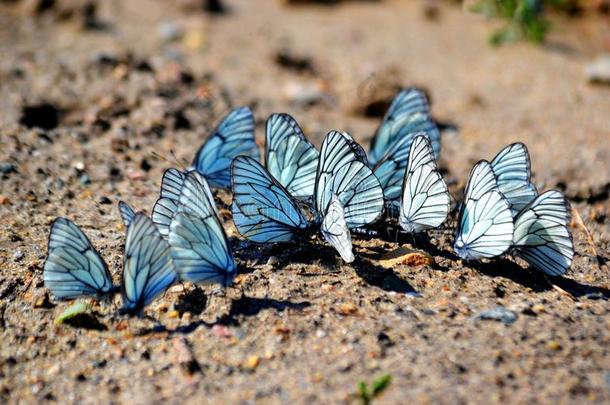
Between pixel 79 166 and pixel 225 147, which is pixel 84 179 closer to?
pixel 79 166

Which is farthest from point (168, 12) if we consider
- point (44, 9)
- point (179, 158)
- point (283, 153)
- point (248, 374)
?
point (248, 374)

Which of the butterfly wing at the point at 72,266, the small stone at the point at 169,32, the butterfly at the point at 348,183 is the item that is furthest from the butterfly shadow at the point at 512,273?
the small stone at the point at 169,32

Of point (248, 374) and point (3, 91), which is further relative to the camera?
point (3, 91)

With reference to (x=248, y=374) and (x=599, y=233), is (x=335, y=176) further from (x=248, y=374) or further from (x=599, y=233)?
(x=599, y=233)

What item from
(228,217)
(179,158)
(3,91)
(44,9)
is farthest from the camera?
(44,9)

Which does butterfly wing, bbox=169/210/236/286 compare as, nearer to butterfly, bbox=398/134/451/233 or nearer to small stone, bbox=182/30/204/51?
butterfly, bbox=398/134/451/233
